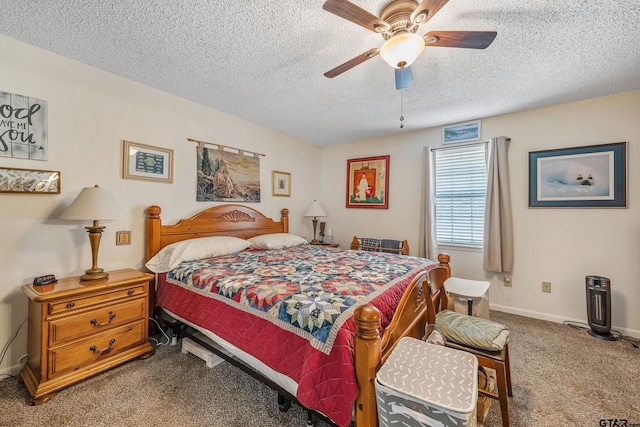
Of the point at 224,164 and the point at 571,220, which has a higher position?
the point at 224,164

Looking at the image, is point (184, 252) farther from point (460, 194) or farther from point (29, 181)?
point (460, 194)

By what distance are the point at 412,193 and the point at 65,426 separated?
4.01 metres

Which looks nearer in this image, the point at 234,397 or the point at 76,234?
the point at 234,397

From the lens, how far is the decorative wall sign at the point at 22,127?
6.13ft

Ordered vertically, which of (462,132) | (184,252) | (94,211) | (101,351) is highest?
(462,132)

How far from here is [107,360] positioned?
1949mm

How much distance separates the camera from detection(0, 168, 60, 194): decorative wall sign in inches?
73.1

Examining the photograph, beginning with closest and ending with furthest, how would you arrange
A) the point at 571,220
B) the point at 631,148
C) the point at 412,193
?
the point at 631,148
the point at 571,220
the point at 412,193

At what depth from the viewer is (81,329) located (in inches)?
71.9

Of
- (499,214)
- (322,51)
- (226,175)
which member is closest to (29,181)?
(226,175)

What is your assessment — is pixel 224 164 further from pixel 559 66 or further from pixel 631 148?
pixel 631 148

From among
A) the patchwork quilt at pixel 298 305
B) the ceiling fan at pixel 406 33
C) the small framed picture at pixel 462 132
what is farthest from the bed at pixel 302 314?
the small framed picture at pixel 462 132

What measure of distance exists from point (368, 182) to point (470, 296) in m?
2.39

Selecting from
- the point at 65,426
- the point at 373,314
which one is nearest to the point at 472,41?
the point at 373,314
